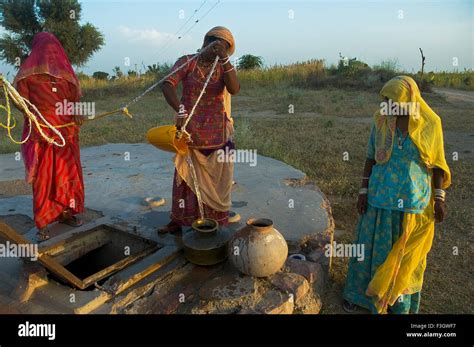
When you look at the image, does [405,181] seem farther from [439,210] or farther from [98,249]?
[98,249]

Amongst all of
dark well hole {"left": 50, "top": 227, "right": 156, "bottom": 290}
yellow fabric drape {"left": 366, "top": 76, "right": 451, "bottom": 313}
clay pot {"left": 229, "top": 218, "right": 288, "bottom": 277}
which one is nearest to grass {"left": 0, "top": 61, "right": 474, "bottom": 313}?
yellow fabric drape {"left": 366, "top": 76, "right": 451, "bottom": 313}

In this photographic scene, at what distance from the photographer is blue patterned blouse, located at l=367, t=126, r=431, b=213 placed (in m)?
2.58

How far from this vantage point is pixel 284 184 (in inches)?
187

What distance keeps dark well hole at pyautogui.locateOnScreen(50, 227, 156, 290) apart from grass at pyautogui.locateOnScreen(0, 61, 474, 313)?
1.70 m

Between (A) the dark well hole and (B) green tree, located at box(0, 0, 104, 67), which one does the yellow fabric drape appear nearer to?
(A) the dark well hole

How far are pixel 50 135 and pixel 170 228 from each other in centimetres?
132

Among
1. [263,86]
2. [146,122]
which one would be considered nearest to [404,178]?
[146,122]

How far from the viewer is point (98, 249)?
349 cm

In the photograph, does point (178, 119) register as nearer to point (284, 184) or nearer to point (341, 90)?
point (284, 184)

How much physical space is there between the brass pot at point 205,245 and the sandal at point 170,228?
452mm

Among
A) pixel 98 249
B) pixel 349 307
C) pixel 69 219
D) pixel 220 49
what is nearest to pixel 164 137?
pixel 220 49

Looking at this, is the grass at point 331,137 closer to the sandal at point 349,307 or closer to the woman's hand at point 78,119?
the sandal at point 349,307
